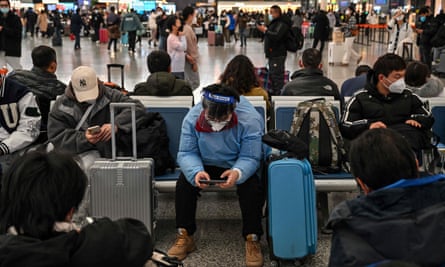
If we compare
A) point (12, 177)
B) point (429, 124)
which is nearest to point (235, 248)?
point (429, 124)

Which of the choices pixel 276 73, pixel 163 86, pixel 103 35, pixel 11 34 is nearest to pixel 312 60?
pixel 163 86

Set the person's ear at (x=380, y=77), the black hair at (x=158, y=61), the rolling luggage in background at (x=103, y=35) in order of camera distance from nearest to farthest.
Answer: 1. the person's ear at (x=380, y=77)
2. the black hair at (x=158, y=61)
3. the rolling luggage in background at (x=103, y=35)

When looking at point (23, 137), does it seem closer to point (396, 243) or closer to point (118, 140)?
point (118, 140)

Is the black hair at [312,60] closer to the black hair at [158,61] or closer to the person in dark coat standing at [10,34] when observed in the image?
the black hair at [158,61]

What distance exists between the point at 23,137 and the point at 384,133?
9.09ft

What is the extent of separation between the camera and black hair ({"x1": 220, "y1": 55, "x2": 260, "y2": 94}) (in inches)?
187

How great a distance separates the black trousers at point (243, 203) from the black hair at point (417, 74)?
6.76ft

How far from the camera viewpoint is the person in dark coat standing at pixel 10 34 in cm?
959

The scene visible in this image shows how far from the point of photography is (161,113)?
4.40m

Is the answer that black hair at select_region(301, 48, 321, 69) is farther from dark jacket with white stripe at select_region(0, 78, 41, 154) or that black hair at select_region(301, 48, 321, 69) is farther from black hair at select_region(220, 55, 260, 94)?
dark jacket with white stripe at select_region(0, 78, 41, 154)

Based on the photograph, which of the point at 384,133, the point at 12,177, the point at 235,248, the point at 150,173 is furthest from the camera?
the point at 235,248

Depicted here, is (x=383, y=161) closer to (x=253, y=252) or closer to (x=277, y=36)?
(x=253, y=252)

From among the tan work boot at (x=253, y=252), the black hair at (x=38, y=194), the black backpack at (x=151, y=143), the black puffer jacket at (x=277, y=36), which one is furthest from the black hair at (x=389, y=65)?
the black puffer jacket at (x=277, y=36)

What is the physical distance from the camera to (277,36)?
8.51 meters
